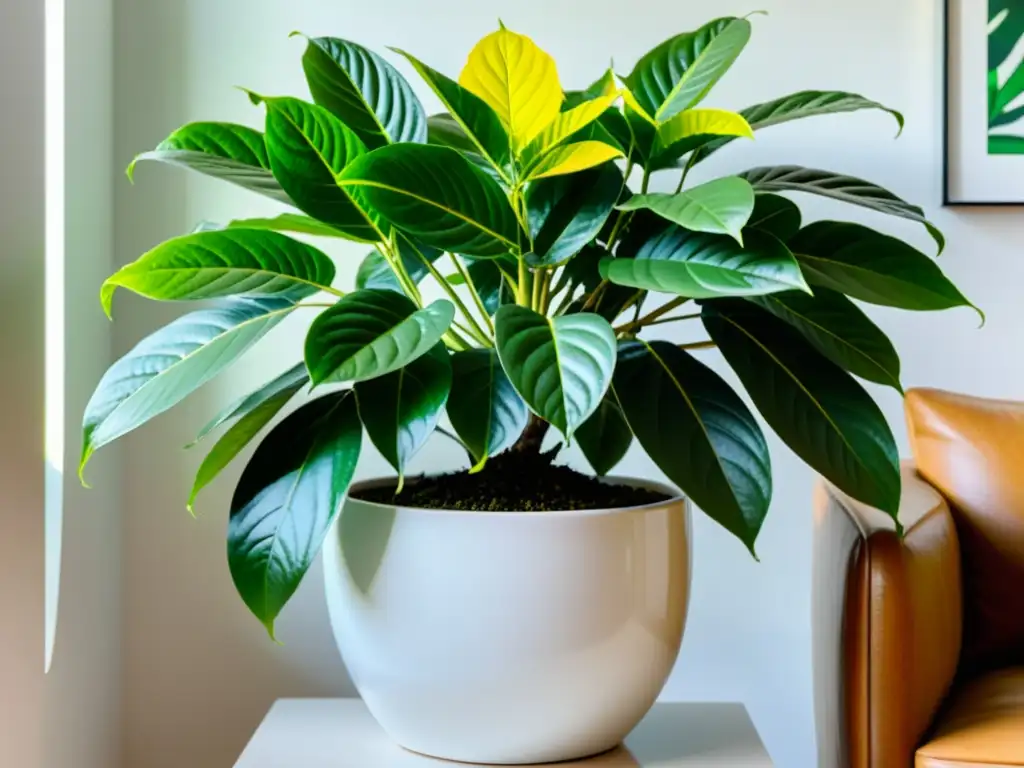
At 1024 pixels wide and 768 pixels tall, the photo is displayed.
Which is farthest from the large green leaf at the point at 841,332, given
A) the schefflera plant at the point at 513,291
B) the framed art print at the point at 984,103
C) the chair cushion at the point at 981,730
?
the framed art print at the point at 984,103

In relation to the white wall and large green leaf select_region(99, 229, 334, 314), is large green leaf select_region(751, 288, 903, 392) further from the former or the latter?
the white wall

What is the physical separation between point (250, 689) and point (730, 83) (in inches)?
46.5

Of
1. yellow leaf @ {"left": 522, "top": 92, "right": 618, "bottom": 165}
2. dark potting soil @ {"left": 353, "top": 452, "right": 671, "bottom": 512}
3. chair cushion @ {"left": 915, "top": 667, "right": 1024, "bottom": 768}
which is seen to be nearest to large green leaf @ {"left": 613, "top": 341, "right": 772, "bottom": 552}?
dark potting soil @ {"left": 353, "top": 452, "right": 671, "bottom": 512}

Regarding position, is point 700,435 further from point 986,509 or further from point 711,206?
point 986,509

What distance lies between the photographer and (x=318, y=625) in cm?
153

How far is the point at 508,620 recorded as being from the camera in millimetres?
896

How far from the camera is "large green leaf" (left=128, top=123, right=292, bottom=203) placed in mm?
946

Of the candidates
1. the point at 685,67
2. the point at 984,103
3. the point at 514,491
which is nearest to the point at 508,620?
the point at 514,491

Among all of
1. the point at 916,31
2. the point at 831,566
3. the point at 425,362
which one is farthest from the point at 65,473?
the point at 916,31

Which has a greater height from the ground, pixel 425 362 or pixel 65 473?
pixel 425 362

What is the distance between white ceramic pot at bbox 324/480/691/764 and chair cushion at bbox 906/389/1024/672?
52 cm

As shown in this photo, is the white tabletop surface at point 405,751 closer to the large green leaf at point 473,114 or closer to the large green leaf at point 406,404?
the large green leaf at point 406,404

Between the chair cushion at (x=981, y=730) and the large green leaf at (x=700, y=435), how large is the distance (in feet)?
1.03

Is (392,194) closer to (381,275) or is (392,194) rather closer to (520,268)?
(520,268)
